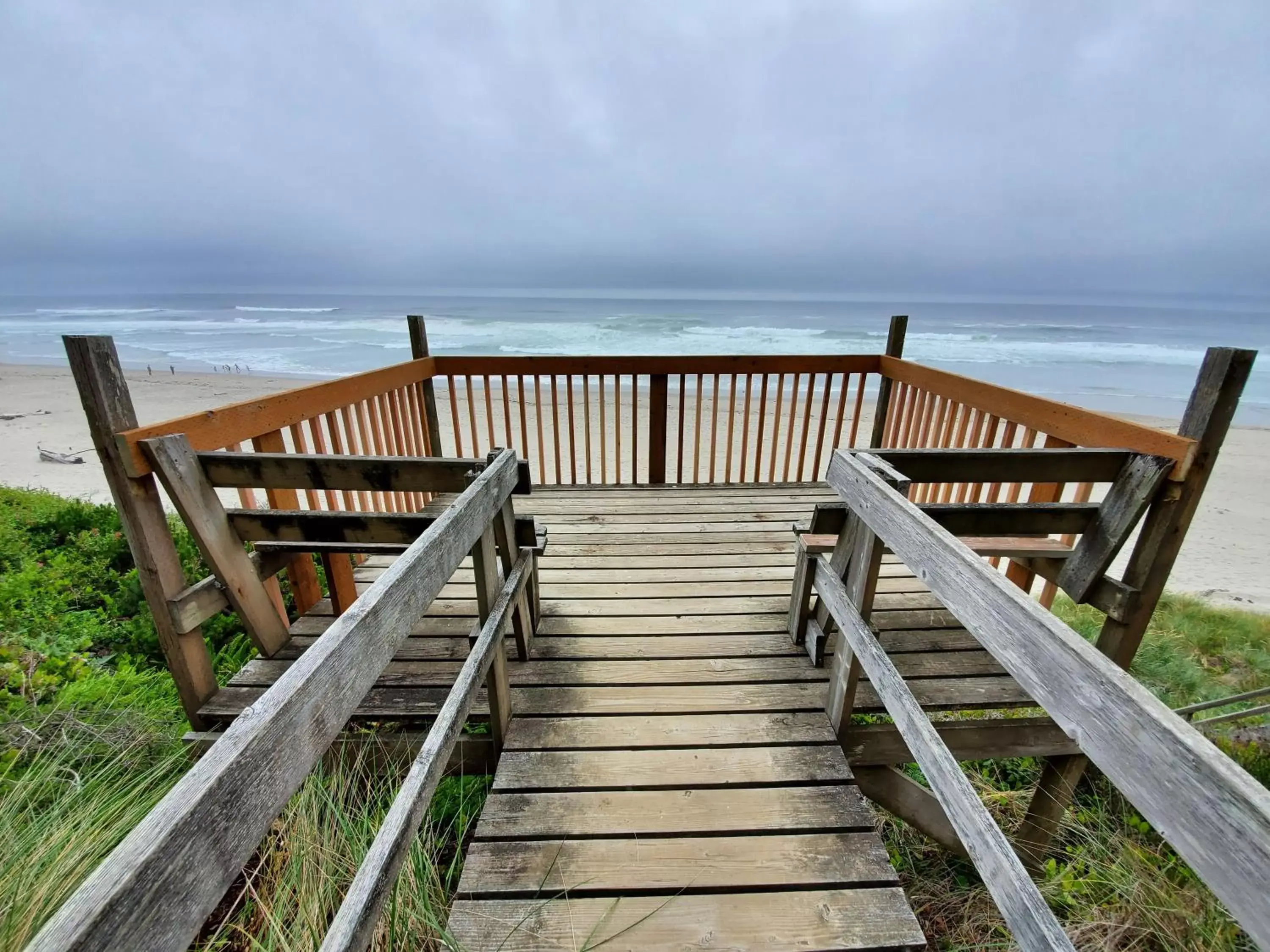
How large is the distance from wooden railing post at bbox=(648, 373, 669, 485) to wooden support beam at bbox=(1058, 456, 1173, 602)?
106 inches

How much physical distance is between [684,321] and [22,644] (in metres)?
32.5

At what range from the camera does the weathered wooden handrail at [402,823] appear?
876 millimetres

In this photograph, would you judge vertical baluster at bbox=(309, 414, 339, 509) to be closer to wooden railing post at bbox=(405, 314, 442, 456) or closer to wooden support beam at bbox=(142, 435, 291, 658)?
wooden support beam at bbox=(142, 435, 291, 658)

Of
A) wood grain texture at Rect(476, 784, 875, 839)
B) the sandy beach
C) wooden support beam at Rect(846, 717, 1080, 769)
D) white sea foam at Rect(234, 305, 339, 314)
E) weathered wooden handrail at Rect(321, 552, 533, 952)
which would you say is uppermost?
weathered wooden handrail at Rect(321, 552, 533, 952)

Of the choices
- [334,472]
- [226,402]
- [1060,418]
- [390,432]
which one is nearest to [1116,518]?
[1060,418]

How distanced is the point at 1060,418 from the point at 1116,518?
0.78 m

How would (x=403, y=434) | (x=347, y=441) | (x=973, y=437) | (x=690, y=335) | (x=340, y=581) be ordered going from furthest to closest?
(x=690, y=335) < (x=403, y=434) < (x=973, y=437) < (x=347, y=441) < (x=340, y=581)

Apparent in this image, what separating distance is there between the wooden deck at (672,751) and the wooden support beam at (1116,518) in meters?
0.58

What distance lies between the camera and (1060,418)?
2562 mm

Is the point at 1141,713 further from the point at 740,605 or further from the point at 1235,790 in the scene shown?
the point at 740,605

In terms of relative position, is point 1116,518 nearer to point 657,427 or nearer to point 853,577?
point 853,577

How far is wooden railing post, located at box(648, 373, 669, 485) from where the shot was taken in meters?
4.21

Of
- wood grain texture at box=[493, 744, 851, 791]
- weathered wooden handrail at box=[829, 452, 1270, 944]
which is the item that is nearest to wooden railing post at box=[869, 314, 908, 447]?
wood grain texture at box=[493, 744, 851, 791]

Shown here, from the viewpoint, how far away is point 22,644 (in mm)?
2629
